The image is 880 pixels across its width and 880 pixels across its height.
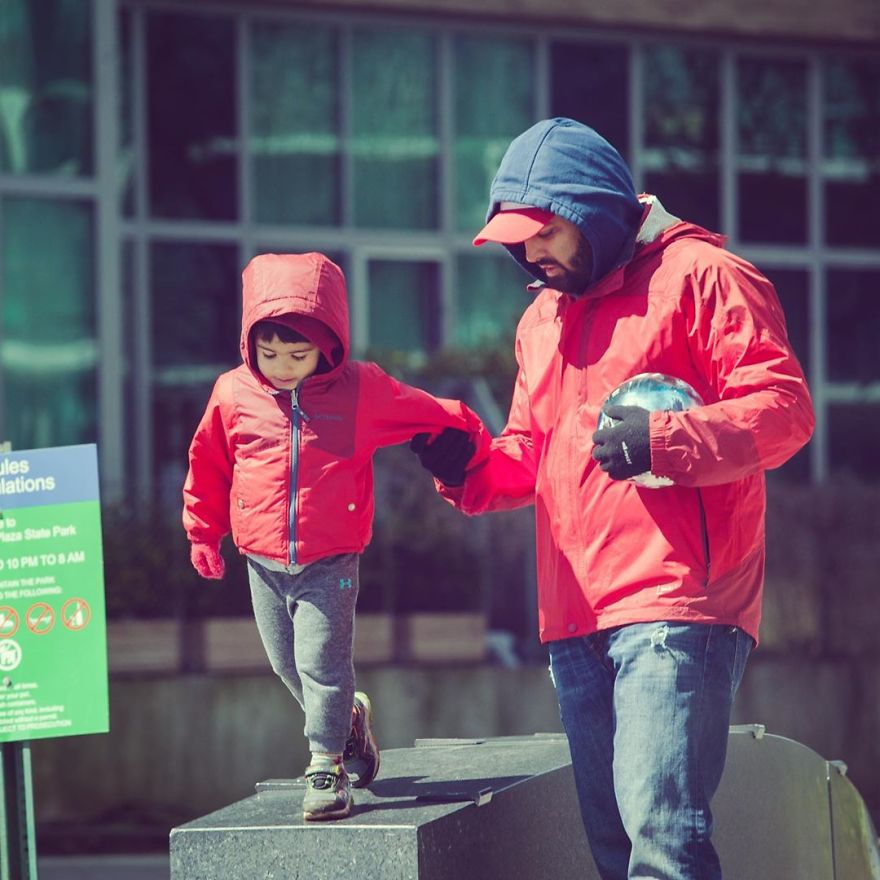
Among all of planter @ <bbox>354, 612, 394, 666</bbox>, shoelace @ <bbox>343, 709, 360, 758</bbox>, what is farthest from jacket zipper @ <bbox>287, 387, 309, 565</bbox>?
planter @ <bbox>354, 612, 394, 666</bbox>

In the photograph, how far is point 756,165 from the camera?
15.3m

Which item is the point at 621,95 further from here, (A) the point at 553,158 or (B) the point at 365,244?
(A) the point at 553,158

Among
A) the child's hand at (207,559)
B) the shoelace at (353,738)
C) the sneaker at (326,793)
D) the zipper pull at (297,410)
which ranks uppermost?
the zipper pull at (297,410)

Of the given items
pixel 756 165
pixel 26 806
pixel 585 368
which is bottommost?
pixel 26 806

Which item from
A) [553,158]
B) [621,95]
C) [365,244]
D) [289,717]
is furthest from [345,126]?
[553,158]

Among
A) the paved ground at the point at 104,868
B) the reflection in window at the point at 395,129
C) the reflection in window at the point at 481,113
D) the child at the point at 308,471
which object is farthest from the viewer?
the reflection in window at the point at 481,113

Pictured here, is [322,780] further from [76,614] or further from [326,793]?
[76,614]

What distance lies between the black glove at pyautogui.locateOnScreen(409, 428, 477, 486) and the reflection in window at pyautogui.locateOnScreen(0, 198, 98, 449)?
7.92m

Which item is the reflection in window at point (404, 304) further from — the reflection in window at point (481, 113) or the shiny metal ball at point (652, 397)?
the shiny metal ball at point (652, 397)

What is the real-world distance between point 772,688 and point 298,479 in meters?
7.78

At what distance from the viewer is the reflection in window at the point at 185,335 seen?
1362cm

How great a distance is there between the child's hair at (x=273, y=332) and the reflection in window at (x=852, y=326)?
38.0ft

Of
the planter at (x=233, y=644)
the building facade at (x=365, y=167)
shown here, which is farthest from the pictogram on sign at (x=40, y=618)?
the building facade at (x=365, y=167)

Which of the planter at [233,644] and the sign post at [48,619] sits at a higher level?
the sign post at [48,619]
